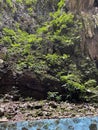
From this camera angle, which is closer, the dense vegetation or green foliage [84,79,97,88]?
the dense vegetation

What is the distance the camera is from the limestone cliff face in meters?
10.7

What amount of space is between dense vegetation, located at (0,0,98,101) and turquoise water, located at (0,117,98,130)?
3.35 meters

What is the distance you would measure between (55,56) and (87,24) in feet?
9.99

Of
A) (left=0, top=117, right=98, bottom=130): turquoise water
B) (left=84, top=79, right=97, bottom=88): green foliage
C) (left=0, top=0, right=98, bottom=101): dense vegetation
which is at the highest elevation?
(left=0, top=0, right=98, bottom=101): dense vegetation

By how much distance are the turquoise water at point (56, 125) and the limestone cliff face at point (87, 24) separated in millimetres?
6072

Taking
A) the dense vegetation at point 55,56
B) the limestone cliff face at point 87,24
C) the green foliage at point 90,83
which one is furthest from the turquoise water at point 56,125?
the limestone cliff face at point 87,24

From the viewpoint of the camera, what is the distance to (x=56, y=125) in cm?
461

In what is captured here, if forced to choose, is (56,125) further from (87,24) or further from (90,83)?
(87,24)

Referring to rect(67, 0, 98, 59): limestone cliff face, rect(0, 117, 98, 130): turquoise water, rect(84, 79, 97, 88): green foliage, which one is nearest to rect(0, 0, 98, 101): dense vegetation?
rect(84, 79, 97, 88): green foliage

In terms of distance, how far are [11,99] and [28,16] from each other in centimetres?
477

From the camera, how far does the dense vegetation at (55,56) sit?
829 cm

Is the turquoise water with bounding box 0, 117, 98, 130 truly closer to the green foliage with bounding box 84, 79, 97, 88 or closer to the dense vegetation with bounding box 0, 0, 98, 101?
the dense vegetation with bounding box 0, 0, 98, 101

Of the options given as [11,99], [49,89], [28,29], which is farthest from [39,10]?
[11,99]

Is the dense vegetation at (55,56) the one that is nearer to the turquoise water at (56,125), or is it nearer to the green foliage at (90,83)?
the green foliage at (90,83)
